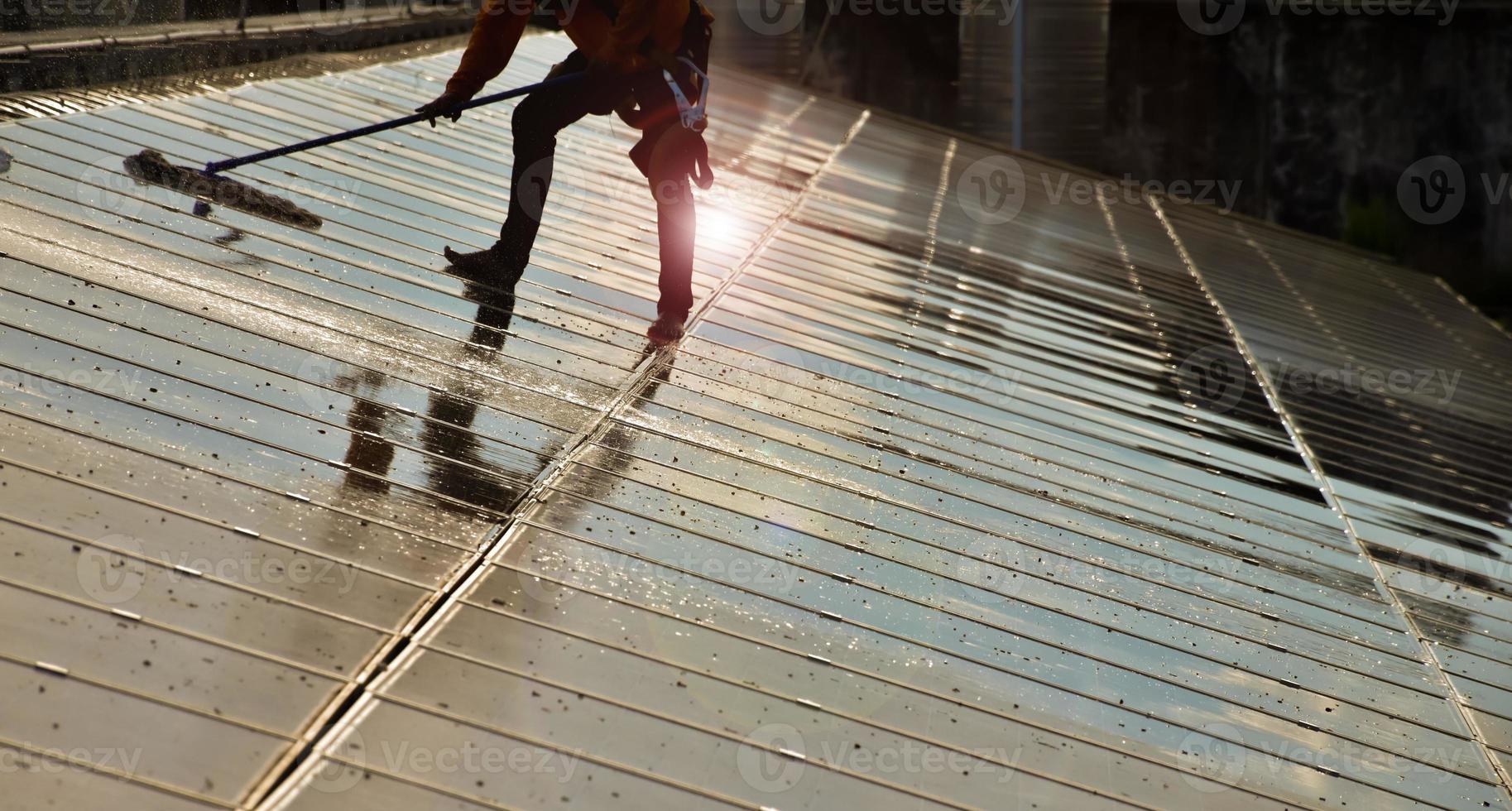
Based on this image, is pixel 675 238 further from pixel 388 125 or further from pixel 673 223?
pixel 388 125

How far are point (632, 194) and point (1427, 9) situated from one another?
17.2m

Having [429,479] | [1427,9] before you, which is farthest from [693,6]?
[1427,9]

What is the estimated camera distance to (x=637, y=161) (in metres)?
5.50

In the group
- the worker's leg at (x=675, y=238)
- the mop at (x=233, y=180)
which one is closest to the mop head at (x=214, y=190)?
the mop at (x=233, y=180)

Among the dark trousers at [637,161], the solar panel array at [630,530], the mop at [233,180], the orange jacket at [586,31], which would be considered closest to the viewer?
the solar panel array at [630,530]

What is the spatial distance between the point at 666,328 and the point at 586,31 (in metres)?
1.14

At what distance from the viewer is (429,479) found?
3736 millimetres

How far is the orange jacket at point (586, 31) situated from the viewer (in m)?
5.20

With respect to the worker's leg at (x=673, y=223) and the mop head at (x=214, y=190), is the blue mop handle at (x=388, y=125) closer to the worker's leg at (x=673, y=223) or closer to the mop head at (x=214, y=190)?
the mop head at (x=214, y=190)

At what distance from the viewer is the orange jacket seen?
17.1 feet

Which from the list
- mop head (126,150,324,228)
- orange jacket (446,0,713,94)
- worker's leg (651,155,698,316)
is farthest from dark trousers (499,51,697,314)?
mop head (126,150,324,228)

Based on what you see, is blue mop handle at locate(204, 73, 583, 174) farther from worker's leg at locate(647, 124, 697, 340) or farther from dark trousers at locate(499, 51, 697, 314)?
worker's leg at locate(647, 124, 697, 340)

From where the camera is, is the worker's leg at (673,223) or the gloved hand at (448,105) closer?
the gloved hand at (448,105)

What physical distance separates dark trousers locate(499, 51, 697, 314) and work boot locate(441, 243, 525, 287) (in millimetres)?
37
